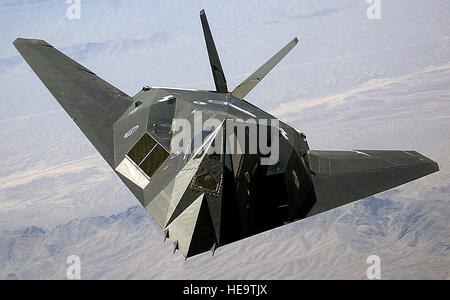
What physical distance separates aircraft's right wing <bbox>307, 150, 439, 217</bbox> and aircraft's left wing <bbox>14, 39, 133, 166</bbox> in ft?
25.8

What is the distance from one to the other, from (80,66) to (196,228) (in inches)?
576

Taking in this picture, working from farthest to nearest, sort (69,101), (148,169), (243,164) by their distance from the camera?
(69,101) < (148,169) < (243,164)

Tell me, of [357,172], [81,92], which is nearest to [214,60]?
[81,92]

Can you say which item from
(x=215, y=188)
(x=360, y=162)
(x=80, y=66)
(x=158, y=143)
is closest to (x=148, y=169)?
(x=158, y=143)

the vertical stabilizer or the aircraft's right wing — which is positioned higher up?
the vertical stabilizer

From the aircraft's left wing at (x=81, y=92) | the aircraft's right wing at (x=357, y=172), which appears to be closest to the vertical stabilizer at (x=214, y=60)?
the aircraft's left wing at (x=81, y=92)

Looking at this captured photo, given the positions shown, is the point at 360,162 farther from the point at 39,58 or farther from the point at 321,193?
the point at 39,58

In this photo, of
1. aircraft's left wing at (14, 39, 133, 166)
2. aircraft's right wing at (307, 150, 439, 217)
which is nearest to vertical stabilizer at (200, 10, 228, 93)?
aircraft's left wing at (14, 39, 133, 166)

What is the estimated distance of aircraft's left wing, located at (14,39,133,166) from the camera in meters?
19.8

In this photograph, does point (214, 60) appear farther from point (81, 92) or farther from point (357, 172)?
point (357, 172)

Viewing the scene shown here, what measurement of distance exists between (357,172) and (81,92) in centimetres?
1282

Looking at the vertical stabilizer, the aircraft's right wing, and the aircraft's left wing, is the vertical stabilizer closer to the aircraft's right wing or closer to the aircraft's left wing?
the aircraft's left wing

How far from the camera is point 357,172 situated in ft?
60.8

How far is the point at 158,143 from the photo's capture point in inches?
697
